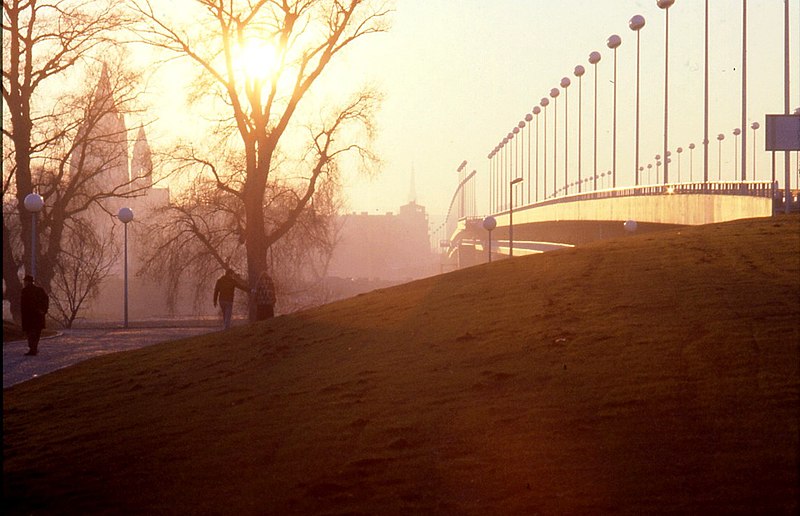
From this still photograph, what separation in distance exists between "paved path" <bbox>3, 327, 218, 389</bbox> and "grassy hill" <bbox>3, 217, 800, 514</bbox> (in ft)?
12.1

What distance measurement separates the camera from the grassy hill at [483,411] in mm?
10461

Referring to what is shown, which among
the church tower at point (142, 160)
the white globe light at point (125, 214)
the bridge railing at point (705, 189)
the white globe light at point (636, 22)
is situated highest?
the white globe light at point (636, 22)

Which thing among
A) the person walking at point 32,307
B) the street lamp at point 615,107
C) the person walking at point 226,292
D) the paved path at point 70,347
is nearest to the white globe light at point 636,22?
the street lamp at point 615,107

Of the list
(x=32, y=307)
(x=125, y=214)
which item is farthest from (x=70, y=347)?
(x=125, y=214)

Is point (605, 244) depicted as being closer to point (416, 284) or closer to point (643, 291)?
point (416, 284)

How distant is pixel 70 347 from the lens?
2986 cm

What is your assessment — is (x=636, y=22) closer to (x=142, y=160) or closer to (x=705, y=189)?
(x=705, y=189)

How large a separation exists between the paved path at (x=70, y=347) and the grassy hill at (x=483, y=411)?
12.1ft

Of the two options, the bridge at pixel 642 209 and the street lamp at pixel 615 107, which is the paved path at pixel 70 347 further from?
the street lamp at pixel 615 107

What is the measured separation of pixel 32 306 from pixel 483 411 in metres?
16.5

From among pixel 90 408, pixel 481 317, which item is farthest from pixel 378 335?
pixel 90 408

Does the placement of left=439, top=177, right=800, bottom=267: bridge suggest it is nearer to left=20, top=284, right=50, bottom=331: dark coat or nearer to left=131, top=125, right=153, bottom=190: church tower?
left=131, top=125, right=153, bottom=190: church tower

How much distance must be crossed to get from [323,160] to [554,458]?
32.4 m

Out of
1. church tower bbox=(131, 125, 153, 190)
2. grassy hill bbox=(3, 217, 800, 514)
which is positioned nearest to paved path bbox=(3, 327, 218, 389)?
grassy hill bbox=(3, 217, 800, 514)
